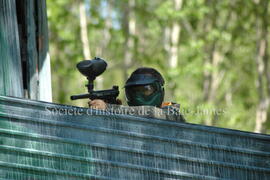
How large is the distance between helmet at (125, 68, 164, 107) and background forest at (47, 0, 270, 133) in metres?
10.9

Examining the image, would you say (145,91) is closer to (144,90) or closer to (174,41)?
(144,90)

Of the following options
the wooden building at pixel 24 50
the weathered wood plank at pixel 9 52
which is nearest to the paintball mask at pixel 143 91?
the wooden building at pixel 24 50

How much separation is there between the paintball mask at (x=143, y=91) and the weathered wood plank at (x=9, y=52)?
1.62m

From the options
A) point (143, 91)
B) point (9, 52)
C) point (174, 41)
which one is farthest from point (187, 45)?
point (9, 52)

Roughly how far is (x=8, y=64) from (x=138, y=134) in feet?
4.51

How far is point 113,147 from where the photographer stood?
232 inches

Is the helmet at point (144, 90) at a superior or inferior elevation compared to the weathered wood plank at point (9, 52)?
inferior

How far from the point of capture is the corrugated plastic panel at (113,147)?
5.86m

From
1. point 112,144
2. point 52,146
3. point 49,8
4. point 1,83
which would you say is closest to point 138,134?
point 112,144

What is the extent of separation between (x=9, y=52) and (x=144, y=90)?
76.7 inches

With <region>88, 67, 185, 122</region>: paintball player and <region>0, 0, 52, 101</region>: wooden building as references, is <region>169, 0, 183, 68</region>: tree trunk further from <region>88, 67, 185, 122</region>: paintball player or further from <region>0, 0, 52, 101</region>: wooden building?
<region>88, 67, 185, 122</region>: paintball player

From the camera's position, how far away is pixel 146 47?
35.0 m

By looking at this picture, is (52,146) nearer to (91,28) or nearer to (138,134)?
(138,134)

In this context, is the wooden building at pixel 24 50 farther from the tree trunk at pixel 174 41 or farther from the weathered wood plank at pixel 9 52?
the tree trunk at pixel 174 41
